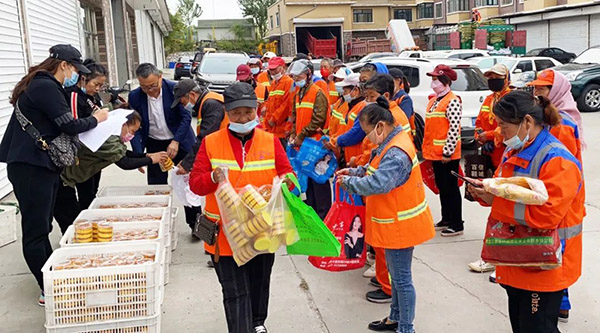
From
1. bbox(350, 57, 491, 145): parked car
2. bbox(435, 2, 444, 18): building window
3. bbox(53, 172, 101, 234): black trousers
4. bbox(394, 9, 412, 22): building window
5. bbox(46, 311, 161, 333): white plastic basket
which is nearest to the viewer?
bbox(46, 311, 161, 333): white plastic basket

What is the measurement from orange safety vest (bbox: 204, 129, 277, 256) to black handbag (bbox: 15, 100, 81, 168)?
54.1 inches

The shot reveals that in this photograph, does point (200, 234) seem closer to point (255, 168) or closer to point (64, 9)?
point (255, 168)

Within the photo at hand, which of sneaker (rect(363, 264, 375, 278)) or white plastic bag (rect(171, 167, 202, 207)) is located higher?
white plastic bag (rect(171, 167, 202, 207))

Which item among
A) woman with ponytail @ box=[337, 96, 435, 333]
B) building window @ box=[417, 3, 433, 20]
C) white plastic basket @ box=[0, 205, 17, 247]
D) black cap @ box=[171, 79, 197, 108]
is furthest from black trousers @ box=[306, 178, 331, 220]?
building window @ box=[417, 3, 433, 20]

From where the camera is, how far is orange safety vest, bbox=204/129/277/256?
10.3 feet

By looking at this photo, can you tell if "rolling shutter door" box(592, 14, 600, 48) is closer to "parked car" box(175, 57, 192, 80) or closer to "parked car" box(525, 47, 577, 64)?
"parked car" box(525, 47, 577, 64)

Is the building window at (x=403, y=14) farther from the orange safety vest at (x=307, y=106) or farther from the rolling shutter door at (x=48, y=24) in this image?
the orange safety vest at (x=307, y=106)

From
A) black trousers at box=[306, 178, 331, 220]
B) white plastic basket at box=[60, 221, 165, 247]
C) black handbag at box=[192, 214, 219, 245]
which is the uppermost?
black handbag at box=[192, 214, 219, 245]

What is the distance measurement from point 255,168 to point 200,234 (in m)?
0.52

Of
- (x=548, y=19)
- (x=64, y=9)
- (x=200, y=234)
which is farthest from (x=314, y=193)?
(x=548, y=19)

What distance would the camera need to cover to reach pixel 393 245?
134 inches

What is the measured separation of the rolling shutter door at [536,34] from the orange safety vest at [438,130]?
35.0 m

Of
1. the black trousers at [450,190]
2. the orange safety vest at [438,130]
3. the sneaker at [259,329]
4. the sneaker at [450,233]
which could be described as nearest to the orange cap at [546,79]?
the orange safety vest at [438,130]

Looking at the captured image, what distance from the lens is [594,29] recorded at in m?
31.1
